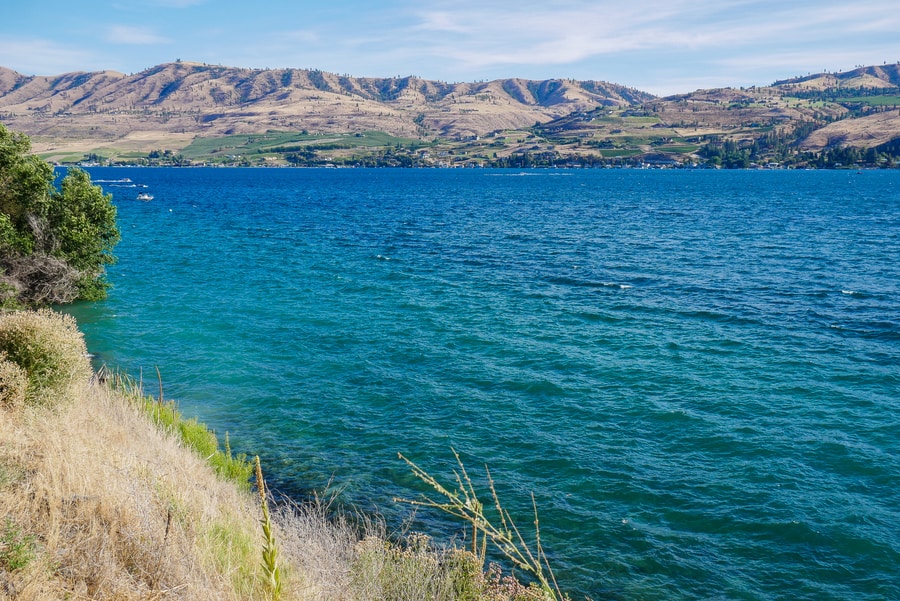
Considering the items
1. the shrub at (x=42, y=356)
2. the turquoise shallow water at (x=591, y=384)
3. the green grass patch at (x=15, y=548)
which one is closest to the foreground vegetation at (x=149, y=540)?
the green grass patch at (x=15, y=548)

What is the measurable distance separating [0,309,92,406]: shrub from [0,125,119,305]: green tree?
65.4 ft

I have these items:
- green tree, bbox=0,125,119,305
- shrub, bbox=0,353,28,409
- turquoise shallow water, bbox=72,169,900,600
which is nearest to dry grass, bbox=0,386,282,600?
shrub, bbox=0,353,28,409

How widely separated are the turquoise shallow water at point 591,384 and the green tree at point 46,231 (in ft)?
9.27

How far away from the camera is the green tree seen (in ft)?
121

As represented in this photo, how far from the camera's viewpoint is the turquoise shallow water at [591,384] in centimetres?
1758

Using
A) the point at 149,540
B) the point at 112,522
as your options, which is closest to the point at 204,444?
the point at 112,522

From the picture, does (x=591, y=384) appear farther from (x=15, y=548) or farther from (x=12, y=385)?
(x=15, y=548)

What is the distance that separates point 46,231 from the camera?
131 feet

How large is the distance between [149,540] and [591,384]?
72.6 feet

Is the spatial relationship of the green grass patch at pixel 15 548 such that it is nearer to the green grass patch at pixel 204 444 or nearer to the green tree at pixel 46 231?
the green grass patch at pixel 204 444

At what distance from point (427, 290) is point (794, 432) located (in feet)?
97.2

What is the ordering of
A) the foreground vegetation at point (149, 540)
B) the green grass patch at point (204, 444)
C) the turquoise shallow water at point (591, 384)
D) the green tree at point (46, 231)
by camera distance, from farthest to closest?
the green tree at point (46, 231) → the green grass patch at point (204, 444) → the turquoise shallow water at point (591, 384) → the foreground vegetation at point (149, 540)

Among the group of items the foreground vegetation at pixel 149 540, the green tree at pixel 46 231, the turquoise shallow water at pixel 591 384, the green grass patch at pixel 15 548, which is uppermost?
the green tree at pixel 46 231

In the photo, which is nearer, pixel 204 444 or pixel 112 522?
pixel 112 522
